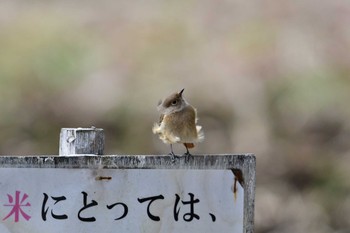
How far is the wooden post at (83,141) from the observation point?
2.69 meters

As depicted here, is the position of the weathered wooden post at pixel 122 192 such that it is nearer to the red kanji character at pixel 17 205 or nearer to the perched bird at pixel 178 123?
the red kanji character at pixel 17 205

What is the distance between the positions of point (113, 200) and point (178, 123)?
108cm

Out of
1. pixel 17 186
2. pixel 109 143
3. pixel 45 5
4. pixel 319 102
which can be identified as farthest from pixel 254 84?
pixel 17 186

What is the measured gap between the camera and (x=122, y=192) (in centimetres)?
253

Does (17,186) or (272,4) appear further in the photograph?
(272,4)

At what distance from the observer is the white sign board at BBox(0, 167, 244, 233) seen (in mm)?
2500

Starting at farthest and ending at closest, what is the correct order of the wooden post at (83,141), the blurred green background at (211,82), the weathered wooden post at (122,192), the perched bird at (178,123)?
the blurred green background at (211,82), the perched bird at (178,123), the wooden post at (83,141), the weathered wooden post at (122,192)

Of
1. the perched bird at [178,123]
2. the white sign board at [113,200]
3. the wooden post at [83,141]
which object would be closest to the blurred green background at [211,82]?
the perched bird at [178,123]

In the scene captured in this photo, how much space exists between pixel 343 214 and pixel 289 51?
1978mm

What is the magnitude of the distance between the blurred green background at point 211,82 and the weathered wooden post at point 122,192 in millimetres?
3690

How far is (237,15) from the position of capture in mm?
8711

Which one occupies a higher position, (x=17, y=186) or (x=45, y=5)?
(x=45, y=5)

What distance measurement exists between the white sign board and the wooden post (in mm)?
168

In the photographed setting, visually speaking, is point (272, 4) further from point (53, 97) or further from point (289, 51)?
point (53, 97)
